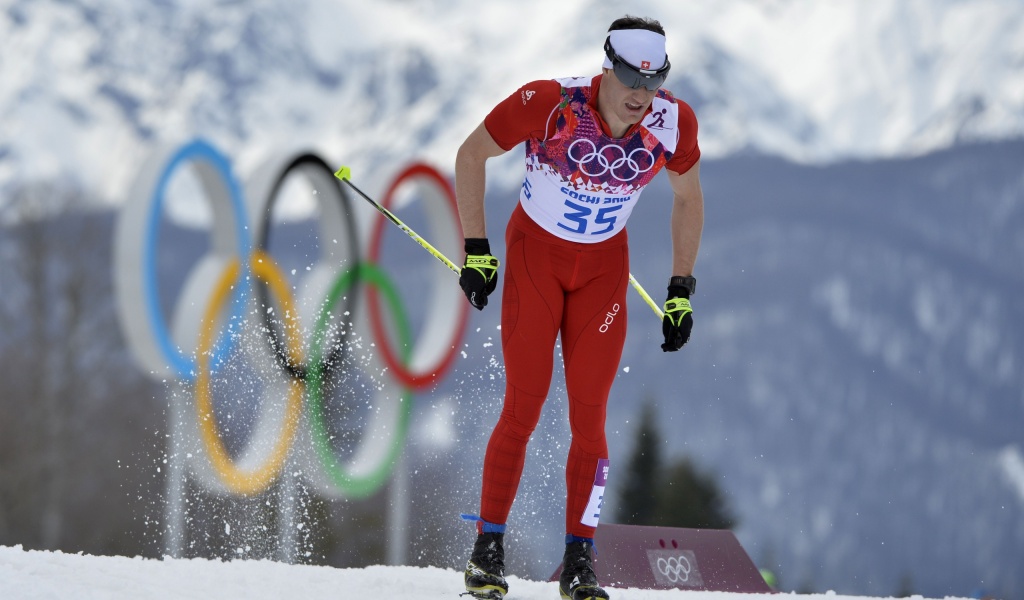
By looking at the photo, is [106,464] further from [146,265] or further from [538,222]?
[538,222]

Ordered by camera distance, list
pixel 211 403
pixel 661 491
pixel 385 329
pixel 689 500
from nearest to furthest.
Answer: pixel 211 403, pixel 385 329, pixel 689 500, pixel 661 491

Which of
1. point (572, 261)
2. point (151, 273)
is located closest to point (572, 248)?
point (572, 261)

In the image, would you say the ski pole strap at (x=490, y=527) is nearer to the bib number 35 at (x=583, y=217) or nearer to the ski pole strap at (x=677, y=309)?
the ski pole strap at (x=677, y=309)

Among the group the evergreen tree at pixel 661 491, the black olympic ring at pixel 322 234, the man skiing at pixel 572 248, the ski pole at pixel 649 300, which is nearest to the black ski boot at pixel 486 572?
the man skiing at pixel 572 248

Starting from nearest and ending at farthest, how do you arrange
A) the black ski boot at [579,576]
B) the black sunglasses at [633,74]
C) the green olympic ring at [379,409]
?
the black sunglasses at [633,74] → the black ski boot at [579,576] → the green olympic ring at [379,409]

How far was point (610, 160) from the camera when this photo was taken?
5.77 metres

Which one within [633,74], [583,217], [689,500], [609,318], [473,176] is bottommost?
[689,500]

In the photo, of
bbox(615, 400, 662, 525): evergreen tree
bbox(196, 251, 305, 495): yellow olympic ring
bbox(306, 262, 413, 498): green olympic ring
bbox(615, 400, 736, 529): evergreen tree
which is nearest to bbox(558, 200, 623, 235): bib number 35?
bbox(196, 251, 305, 495): yellow olympic ring

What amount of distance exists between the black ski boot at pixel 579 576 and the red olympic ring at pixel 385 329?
29.5ft

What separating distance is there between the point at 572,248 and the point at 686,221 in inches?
27.1

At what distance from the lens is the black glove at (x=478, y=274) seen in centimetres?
580

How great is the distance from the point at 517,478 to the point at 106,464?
26980mm

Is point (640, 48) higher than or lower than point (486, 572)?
higher

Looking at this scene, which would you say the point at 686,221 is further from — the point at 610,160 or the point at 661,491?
the point at 661,491
